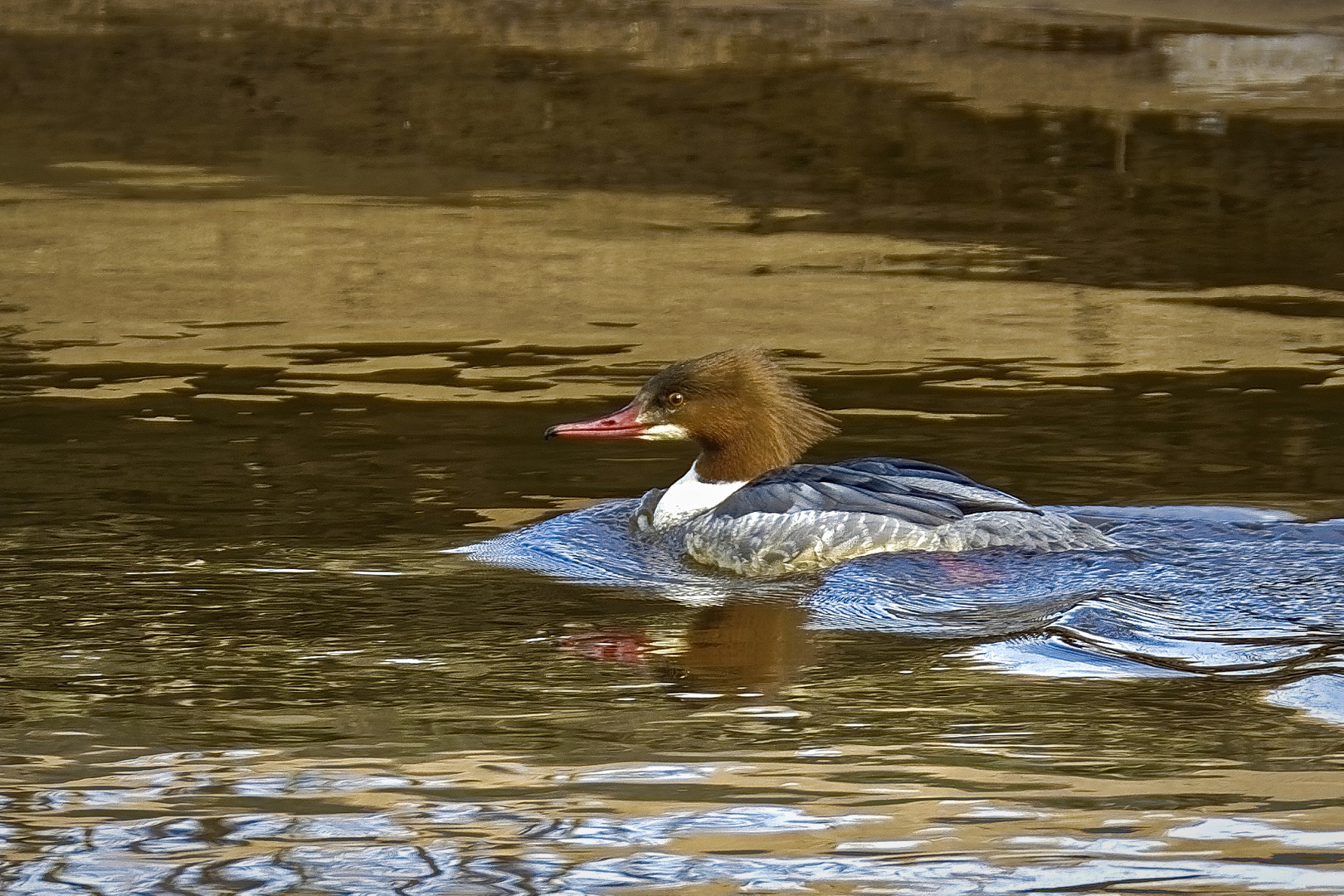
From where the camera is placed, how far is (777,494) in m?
7.43

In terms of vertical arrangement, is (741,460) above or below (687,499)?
above

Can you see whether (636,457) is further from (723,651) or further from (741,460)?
(723,651)

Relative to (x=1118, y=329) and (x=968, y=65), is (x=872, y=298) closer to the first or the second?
(x=1118, y=329)

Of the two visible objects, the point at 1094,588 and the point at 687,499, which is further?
the point at 687,499

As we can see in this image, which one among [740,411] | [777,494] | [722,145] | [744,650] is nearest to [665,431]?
[740,411]

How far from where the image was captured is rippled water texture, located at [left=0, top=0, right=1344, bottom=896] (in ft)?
15.9

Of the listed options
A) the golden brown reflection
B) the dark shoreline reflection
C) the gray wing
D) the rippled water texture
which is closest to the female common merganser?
the gray wing

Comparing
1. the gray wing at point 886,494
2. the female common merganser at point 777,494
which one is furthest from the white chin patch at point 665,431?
the gray wing at point 886,494

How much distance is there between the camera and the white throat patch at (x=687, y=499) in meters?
7.72

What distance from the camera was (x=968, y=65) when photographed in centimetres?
1842

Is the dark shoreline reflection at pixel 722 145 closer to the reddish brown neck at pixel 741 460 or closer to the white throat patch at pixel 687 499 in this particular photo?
the reddish brown neck at pixel 741 460

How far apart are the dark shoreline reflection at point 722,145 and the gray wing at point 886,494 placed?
4948mm

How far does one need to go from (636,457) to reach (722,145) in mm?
6866

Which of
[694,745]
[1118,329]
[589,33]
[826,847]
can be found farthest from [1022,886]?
[589,33]
